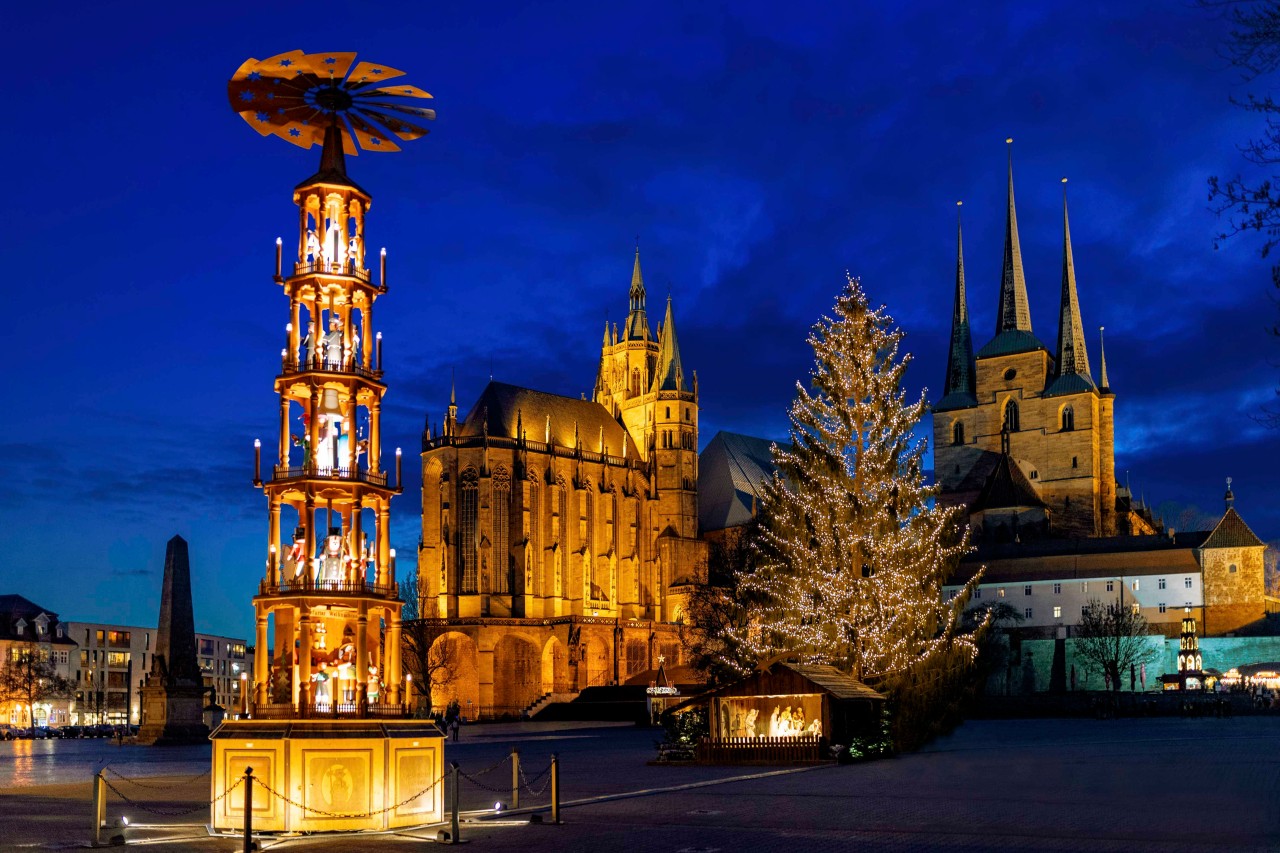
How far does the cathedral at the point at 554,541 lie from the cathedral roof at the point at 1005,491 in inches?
889

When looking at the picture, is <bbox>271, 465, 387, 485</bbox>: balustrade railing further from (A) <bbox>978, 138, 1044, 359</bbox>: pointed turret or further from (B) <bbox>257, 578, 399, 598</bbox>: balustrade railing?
(A) <bbox>978, 138, 1044, 359</bbox>: pointed turret

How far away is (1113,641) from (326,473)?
76.1 metres

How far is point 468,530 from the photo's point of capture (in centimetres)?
9200

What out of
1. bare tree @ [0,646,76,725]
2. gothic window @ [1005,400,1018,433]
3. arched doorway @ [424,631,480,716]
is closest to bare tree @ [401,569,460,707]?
arched doorway @ [424,631,480,716]

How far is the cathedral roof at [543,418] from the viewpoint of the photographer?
96750 mm

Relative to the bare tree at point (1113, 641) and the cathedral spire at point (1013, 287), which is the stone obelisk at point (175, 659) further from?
the cathedral spire at point (1013, 287)

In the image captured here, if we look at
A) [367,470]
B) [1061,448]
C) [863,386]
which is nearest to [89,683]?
[1061,448]

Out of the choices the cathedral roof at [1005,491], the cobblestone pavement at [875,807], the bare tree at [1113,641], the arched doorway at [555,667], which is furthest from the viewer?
the cathedral roof at [1005,491]

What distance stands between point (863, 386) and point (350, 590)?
19.7 m

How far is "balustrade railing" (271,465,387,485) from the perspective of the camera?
66.6 ft

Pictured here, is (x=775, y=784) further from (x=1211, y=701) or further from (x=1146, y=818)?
(x=1211, y=701)

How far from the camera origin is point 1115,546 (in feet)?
309

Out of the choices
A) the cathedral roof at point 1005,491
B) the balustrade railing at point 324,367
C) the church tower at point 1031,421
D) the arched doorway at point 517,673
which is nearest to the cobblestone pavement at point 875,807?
the balustrade railing at point 324,367

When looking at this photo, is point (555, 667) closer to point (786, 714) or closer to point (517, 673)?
point (517, 673)
